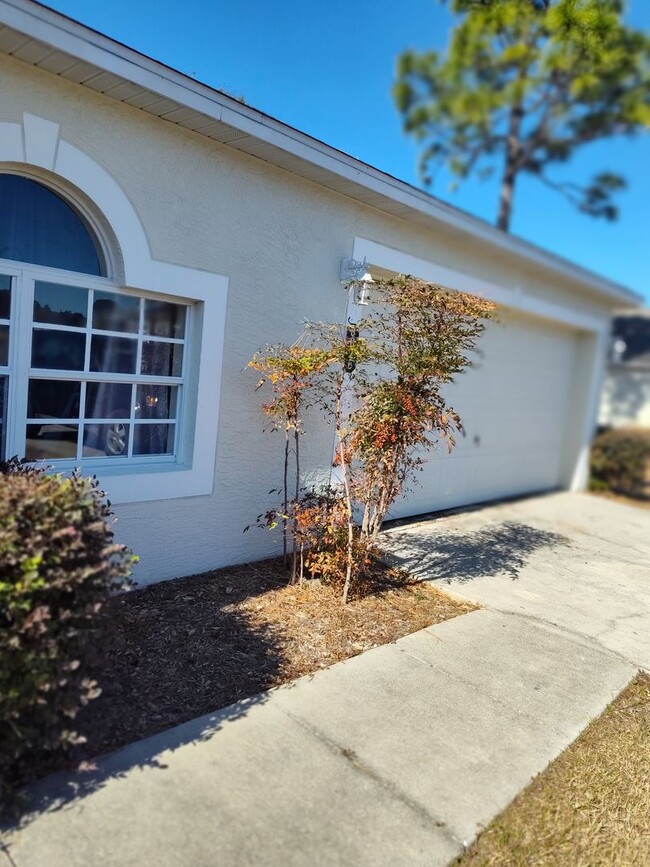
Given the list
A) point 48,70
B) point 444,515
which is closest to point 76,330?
point 48,70

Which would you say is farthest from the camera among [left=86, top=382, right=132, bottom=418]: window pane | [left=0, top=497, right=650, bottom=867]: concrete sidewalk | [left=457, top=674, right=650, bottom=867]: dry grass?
[left=86, top=382, right=132, bottom=418]: window pane

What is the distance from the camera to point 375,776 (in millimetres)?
2660

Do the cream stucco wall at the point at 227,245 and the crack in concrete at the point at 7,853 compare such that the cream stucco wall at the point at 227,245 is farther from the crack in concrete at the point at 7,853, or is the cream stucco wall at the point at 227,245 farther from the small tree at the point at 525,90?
the small tree at the point at 525,90

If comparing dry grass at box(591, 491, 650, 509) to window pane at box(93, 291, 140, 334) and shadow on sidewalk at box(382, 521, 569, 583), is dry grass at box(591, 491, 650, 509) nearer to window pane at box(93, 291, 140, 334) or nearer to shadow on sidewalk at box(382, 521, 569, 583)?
shadow on sidewalk at box(382, 521, 569, 583)

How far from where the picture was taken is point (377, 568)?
17.5 feet

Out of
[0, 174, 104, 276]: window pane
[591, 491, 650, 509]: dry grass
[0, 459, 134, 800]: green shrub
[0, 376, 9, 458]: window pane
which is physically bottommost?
[591, 491, 650, 509]: dry grass

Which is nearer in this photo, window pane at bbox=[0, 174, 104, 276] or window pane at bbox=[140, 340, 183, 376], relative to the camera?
window pane at bbox=[0, 174, 104, 276]

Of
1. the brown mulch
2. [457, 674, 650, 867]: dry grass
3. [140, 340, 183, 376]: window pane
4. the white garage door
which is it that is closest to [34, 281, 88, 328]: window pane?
[140, 340, 183, 376]: window pane

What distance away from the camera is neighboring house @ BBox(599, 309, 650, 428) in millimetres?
20500

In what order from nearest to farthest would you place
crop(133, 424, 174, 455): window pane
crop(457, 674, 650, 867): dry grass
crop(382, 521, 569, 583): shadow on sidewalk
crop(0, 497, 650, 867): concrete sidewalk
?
1. crop(0, 497, 650, 867): concrete sidewalk
2. crop(457, 674, 650, 867): dry grass
3. crop(133, 424, 174, 455): window pane
4. crop(382, 521, 569, 583): shadow on sidewalk

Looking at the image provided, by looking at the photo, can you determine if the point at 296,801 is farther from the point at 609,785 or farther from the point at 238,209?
the point at 238,209

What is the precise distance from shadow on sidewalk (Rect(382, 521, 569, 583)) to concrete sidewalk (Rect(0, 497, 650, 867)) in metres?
1.12

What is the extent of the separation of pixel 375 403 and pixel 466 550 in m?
2.75

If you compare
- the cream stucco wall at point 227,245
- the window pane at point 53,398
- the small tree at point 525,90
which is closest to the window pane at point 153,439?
the cream stucco wall at point 227,245
